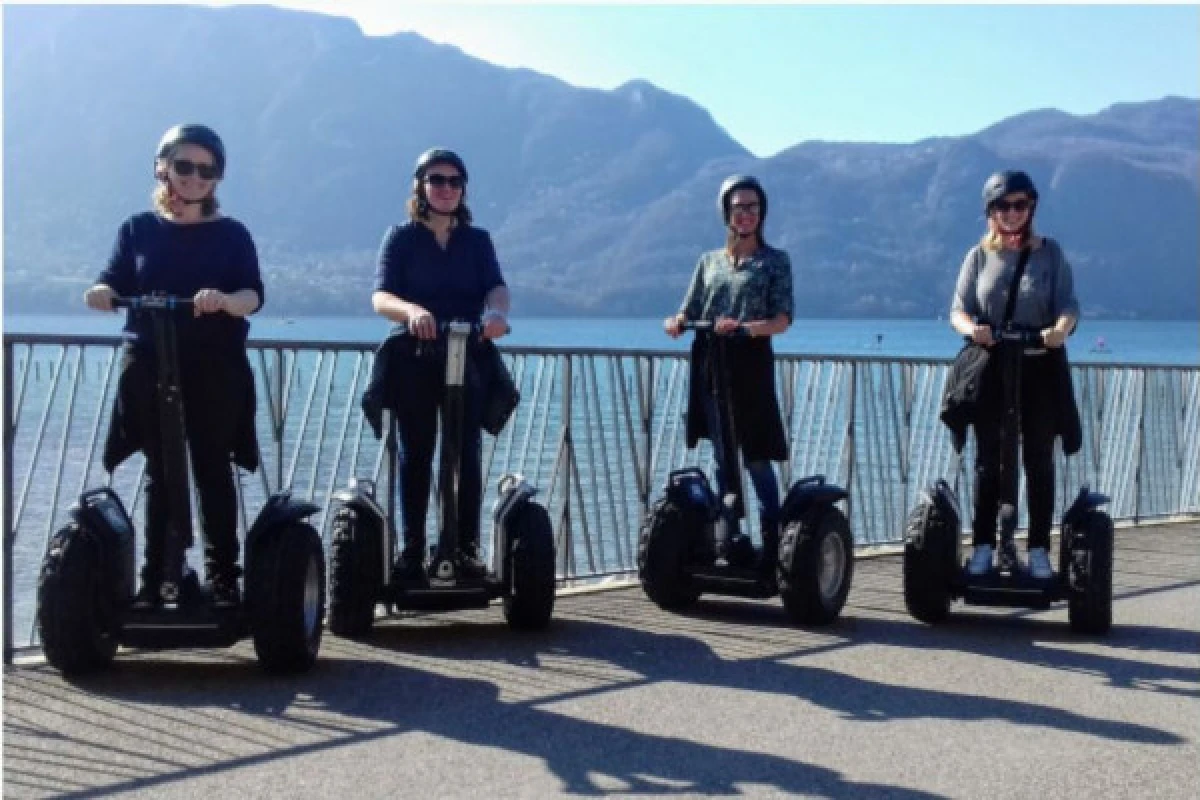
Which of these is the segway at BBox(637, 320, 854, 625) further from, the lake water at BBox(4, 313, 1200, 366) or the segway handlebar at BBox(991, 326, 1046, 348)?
the lake water at BBox(4, 313, 1200, 366)

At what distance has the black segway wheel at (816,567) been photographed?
6.77m

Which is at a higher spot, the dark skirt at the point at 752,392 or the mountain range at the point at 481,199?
the mountain range at the point at 481,199

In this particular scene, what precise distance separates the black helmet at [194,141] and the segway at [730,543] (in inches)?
83.8

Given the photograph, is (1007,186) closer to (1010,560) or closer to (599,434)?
(1010,560)

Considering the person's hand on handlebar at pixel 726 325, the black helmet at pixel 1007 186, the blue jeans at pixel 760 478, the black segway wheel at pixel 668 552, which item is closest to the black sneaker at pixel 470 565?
the black segway wheel at pixel 668 552

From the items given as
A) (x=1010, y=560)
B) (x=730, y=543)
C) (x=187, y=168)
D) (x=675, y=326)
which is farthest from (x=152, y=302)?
(x=1010, y=560)

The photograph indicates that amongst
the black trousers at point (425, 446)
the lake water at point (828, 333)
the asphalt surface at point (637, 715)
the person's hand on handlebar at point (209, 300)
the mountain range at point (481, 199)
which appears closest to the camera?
the asphalt surface at point (637, 715)

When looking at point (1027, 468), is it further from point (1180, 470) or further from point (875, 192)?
point (875, 192)

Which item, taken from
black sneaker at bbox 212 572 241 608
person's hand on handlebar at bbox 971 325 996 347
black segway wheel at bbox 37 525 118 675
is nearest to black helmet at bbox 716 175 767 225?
person's hand on handlebar at bbox 971 325 996 347

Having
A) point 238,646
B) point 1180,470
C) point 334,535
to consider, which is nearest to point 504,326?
point 334,535

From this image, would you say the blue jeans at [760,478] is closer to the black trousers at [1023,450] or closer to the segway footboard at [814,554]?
the segway footboard at [814,554]

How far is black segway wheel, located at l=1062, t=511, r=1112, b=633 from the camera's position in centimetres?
676

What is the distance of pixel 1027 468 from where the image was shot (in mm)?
6977

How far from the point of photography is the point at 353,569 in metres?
6.20
